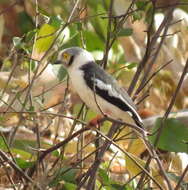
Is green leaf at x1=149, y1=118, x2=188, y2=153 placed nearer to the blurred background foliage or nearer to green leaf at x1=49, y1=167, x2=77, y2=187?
the blurred background foliage

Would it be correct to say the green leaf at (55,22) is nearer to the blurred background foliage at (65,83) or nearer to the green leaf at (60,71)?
the blurred background foliage at (65,83)

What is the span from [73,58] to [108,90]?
0.88 ft

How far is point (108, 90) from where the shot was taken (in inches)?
125

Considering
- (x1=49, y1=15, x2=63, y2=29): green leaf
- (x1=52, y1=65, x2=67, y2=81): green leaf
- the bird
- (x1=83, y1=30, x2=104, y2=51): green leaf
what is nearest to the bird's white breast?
the bird

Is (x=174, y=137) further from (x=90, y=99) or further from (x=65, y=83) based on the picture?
(x=65, y=83)

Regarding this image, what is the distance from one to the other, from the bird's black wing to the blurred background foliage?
8 cm

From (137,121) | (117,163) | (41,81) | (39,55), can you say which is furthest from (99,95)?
(117,163)

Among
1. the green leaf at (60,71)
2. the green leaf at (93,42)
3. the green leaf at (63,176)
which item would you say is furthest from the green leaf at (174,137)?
the green leaf at (93,42)

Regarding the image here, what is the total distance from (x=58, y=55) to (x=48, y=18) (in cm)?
19

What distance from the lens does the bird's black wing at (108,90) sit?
10.3ft

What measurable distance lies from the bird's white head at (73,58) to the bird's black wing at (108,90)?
4.1 inches

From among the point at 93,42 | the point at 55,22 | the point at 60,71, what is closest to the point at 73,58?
the point at 55,22

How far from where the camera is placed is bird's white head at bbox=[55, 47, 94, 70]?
10.8 ft

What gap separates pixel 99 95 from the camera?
318 cm
